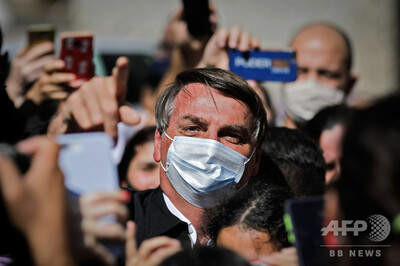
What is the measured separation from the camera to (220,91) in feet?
9.76

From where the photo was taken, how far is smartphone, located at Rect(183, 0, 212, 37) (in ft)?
10.7

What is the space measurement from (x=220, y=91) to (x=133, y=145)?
1.51m

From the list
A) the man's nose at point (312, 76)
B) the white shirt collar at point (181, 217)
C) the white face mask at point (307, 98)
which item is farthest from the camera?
the man's nose at point (312, 76)

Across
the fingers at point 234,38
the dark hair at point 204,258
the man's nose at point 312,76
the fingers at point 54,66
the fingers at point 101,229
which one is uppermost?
the fingers at point 234,38

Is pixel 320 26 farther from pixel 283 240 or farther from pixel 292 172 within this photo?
pixel 283 240

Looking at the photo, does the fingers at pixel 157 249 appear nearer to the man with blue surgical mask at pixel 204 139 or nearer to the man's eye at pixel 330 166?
the man with blue surgical mask at pixel 204 139

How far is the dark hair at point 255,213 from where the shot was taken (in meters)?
2.51

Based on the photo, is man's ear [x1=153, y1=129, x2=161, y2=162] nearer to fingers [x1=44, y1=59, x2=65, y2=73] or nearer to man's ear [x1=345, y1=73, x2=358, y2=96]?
fingers [x1=44, y1=59, x2=65, y2=73]

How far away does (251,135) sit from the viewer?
299 centimetres

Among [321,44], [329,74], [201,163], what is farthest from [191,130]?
[321,44]

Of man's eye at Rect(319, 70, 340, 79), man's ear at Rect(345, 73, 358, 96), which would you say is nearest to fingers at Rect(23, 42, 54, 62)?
man's eye at Rect(319, 70, 340, 79)

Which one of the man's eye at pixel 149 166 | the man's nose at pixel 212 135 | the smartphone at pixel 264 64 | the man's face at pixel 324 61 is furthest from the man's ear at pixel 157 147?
the man's face at pixel 324 61

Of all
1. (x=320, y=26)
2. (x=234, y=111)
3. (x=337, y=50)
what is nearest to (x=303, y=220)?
(x=234, y=111)

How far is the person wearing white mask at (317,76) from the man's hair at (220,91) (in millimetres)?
1321
